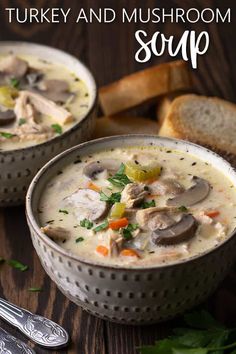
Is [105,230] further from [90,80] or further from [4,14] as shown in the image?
[4,14]

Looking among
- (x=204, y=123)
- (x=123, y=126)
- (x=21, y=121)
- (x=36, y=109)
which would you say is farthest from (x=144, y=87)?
(x=21, y=121)

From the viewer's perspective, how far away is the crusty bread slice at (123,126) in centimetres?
435

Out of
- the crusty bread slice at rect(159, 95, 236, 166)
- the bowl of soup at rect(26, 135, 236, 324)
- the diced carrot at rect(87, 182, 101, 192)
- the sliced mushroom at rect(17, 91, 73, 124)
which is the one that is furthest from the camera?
the crusty bread slice at rect(159, 95, 236, 166)

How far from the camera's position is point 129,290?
9.87 ft

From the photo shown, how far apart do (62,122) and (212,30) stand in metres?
1.58

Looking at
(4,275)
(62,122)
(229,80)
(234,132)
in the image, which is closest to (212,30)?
(229,80)

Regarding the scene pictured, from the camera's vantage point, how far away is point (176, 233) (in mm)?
3064

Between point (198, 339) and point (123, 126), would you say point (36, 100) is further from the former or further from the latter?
point (198, 339)

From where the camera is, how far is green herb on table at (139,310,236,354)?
3.02m

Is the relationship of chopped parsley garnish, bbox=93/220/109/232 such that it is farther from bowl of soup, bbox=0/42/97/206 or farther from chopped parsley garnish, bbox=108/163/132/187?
bowl of soup, bbox=0/42/97/206

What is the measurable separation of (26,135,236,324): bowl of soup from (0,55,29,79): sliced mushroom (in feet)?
2.80

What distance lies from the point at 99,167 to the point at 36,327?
28.0 inches

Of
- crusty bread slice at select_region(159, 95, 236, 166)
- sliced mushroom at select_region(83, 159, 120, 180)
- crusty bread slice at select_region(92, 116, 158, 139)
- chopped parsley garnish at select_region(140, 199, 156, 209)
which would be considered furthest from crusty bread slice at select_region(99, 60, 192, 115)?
chopped parsley garnish at select_region(140, 199, 156, 209)

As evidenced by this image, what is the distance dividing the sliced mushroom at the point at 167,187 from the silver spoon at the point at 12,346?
783 millimetres
